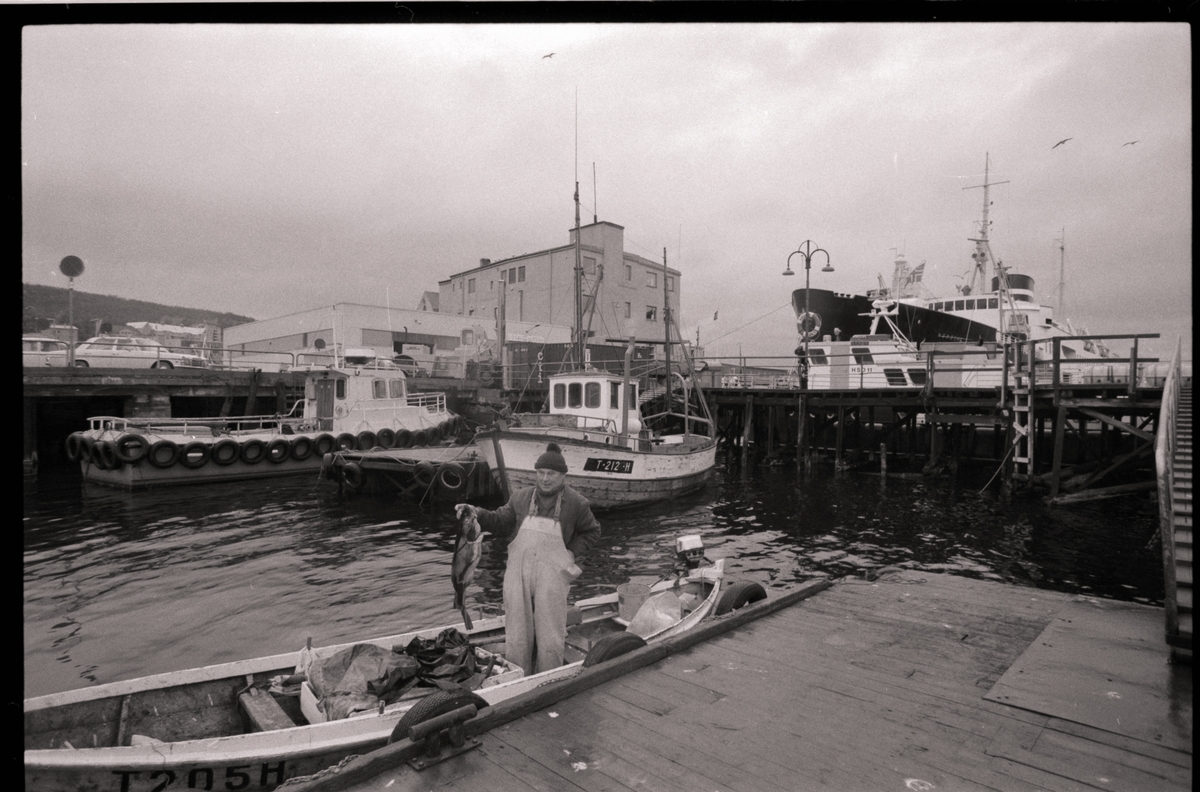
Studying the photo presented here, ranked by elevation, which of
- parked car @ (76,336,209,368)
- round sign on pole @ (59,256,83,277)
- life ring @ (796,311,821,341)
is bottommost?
round sign on pole @ (59,256,83,277)

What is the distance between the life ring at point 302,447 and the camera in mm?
20609

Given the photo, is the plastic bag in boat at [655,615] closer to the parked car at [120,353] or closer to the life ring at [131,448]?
the life ring at [131,448]

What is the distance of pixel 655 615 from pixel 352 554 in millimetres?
8111

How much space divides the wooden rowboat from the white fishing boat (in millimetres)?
14684

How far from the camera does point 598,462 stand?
601 inches

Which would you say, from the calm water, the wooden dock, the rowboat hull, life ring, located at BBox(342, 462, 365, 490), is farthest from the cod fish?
life ring, located at BBox(342, 462, 365, 490)

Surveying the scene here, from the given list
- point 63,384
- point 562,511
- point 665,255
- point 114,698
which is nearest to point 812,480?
point 665,255

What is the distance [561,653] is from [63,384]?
746 inches

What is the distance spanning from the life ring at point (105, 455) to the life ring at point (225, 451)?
2319 mm

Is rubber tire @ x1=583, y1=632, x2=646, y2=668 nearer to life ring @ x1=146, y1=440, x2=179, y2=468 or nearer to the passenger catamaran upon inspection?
→ the passenger catamaran

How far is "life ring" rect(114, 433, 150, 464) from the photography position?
Result: 55.6 ft

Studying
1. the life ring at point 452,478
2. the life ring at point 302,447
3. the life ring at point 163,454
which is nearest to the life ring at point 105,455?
the life ring at point 163,454

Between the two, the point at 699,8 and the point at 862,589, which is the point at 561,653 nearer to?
the point at 862,589

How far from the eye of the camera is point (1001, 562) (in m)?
12.0
